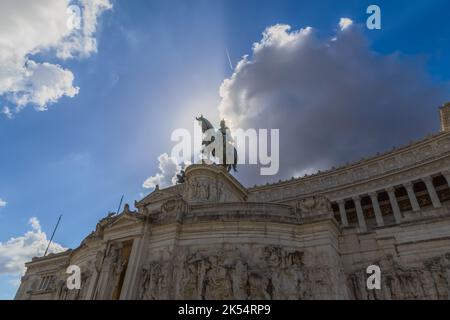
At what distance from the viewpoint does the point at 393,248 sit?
1605cm

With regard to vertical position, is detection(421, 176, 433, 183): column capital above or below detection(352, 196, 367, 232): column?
above

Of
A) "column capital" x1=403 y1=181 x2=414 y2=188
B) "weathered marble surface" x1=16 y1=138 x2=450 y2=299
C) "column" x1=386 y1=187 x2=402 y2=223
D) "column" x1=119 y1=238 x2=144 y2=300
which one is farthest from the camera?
"column capital" x1=403 y1=181 x2=414 y2=188

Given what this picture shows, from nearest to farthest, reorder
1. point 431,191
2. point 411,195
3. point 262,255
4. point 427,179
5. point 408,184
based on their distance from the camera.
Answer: point 262,255
point 431,191
point 427,179
point 411,195
point 408,184

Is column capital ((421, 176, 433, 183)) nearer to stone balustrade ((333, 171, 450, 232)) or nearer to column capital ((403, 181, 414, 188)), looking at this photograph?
stone balustrade ((333, 171, 450, 232))

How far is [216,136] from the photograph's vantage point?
1372 inches

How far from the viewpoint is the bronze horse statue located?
111 ft

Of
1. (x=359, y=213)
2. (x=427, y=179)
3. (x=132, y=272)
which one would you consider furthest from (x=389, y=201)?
(x=132, y=272)

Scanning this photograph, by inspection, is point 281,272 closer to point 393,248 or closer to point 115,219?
point 393,248

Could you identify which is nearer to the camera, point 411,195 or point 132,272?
point 132,272

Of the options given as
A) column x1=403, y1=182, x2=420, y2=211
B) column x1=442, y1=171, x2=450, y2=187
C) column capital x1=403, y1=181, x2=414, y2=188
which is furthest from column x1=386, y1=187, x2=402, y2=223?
column x1=442, y1=171, x2=450, y2=187

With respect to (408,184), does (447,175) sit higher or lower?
lower

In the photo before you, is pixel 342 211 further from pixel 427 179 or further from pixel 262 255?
pixel 262 255
